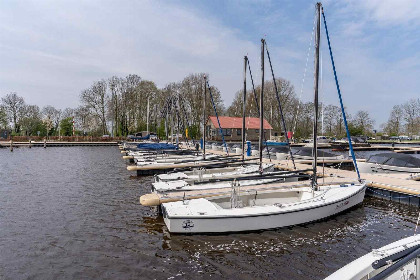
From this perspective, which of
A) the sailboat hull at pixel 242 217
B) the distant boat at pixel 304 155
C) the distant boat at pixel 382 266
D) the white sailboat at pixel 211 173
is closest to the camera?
the distant boat at pixel 382 266

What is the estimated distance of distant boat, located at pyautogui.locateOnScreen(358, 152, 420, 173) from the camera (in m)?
18.5

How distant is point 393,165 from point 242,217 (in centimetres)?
1448

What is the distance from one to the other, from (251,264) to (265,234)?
1928 millimetres

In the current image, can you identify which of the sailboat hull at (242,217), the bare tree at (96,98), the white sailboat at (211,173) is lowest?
the sailboat hull at (242,217)

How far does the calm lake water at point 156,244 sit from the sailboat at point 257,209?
0.99 feet

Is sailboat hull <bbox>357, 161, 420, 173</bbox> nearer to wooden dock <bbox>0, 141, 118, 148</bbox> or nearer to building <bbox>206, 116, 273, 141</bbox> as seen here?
building <bbox>206, 116, 273, 141</bbox>

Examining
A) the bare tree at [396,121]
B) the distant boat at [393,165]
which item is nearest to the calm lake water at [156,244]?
the distant boat at [393,165]

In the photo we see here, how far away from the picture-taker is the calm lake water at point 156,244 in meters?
7.37

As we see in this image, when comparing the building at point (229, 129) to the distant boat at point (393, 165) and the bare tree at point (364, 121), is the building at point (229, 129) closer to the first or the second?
the bare tree at point (364, 121)

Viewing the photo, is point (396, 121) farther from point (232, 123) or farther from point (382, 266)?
point (382, 266)

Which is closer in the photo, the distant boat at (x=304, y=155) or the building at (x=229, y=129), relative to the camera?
the distant boat at (x=304, y=155)

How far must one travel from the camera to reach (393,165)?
19125 mm

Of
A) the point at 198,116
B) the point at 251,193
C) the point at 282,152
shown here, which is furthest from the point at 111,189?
the point at 198,116

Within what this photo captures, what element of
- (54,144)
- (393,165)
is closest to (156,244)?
(393,165)
